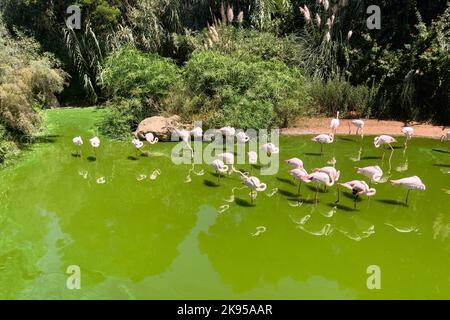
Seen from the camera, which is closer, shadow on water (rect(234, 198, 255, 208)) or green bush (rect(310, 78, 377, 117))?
shadow on water (rect(234, 198, 255, 208))

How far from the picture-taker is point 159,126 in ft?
34.1

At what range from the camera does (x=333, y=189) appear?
767 cm

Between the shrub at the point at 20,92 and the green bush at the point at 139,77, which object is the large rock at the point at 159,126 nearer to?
the green bush at the point at 139,77

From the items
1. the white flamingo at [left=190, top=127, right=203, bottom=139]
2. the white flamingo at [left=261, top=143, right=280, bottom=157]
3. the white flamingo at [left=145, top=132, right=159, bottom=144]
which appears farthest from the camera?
the white flamingo at [left=190, top=127, right=203, bottom=139]

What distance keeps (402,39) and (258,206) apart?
8.75 meters

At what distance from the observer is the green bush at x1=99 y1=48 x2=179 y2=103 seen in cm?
1148

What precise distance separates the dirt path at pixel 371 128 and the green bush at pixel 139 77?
3.16m

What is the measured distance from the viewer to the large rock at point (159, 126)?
406 inches

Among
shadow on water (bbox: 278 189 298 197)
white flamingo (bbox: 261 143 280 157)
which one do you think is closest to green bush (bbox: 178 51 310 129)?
white flamingo (bbox: 261 143 280 157)

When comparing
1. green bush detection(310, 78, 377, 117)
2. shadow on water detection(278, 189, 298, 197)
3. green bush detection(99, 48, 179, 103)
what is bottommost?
shadow on water detection(278, 189, 298, 197)

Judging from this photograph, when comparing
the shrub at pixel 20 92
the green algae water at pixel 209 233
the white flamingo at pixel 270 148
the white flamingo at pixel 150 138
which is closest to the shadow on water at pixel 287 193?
the green algae water at pixel 209 233

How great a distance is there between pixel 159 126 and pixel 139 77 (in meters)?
1.89

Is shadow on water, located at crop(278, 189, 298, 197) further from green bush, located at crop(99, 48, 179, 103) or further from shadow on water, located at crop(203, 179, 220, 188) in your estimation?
green bush, located at crop(99, 48, 179, 103)

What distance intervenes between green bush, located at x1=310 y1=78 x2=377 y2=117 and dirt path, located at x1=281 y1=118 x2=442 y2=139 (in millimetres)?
459
